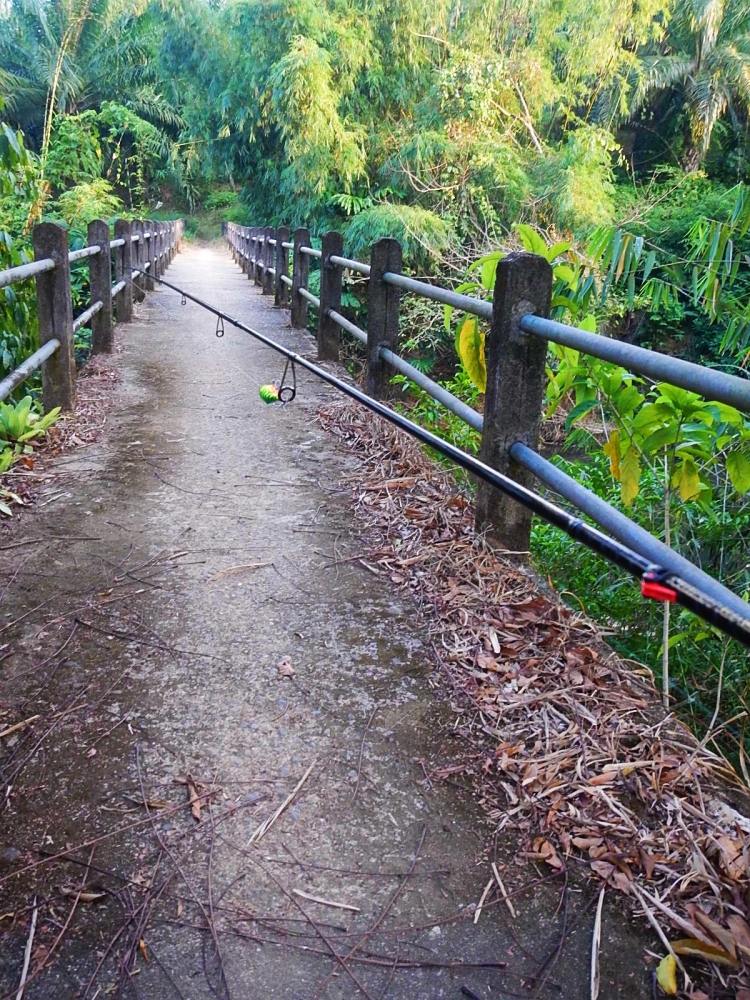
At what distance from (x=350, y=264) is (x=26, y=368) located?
2.39 meters

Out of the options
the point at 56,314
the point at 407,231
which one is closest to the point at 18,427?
the point at 56,314

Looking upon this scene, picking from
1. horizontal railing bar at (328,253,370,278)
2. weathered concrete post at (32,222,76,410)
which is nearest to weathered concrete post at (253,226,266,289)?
horizontal railing bar at (328,253,370,278)

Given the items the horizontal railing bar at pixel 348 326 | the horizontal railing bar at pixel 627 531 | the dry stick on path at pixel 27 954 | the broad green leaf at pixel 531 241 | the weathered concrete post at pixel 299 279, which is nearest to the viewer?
the dry stick on path at pixel 27 954

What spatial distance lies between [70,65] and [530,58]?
19507mm

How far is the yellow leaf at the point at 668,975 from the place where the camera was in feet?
4.84

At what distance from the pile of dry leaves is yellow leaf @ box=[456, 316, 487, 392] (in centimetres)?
66

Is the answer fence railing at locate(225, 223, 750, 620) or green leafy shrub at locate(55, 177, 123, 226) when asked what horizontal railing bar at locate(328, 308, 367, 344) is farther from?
green leafy shrub at locate(55, 177, 123, 226)

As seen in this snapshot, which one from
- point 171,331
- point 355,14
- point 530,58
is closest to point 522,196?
point 530,58

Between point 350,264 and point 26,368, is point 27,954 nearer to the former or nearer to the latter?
point 26,368

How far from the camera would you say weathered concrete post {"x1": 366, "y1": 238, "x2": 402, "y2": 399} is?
4.93 meters

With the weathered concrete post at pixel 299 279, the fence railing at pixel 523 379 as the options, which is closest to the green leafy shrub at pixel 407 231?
the weathered concrete post at pixel 299 279

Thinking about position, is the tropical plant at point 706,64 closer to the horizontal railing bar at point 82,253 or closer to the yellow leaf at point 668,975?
the horizontal railing bar at point 82,253

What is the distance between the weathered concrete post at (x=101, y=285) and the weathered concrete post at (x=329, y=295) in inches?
68.7

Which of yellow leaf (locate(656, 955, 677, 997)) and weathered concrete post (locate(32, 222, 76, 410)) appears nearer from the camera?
yellow leaf (locate(656, 955, 677, 997))
